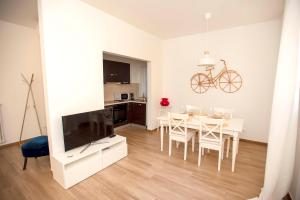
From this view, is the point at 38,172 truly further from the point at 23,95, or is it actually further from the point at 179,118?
the point at 179,118

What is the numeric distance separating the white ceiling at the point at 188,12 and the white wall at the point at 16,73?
7.32 ft

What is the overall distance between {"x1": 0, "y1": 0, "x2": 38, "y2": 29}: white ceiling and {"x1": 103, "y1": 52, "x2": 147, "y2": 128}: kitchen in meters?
1.72

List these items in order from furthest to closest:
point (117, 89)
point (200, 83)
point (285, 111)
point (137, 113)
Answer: point (117, 89) < point (137, 113) < point (200, 83) < point (285, 111)

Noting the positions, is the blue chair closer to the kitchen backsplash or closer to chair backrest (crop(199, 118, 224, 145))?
the kitchen backsplash

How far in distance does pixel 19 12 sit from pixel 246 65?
4897mm

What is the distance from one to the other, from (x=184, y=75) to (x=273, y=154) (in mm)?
3089

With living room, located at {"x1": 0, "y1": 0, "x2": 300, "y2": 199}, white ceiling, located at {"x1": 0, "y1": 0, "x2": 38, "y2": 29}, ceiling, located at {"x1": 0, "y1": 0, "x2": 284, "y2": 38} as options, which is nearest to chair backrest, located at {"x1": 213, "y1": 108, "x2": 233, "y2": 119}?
living room, located at {"x1": 0, "y1": 0, "x2": 300, "y2": 199}

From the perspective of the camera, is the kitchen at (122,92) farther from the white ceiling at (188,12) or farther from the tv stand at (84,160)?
the tv stand at (84,160)

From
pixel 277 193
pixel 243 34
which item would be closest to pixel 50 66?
pixel 277 193

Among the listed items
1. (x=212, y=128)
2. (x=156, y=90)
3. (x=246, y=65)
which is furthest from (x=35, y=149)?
(x=246, y=65)

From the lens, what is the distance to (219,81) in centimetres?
382

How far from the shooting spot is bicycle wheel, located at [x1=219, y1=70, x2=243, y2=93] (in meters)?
3.60

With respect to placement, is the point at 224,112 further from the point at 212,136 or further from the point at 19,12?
the point at 19,12

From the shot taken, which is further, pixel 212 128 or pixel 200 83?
pixel 200 83
